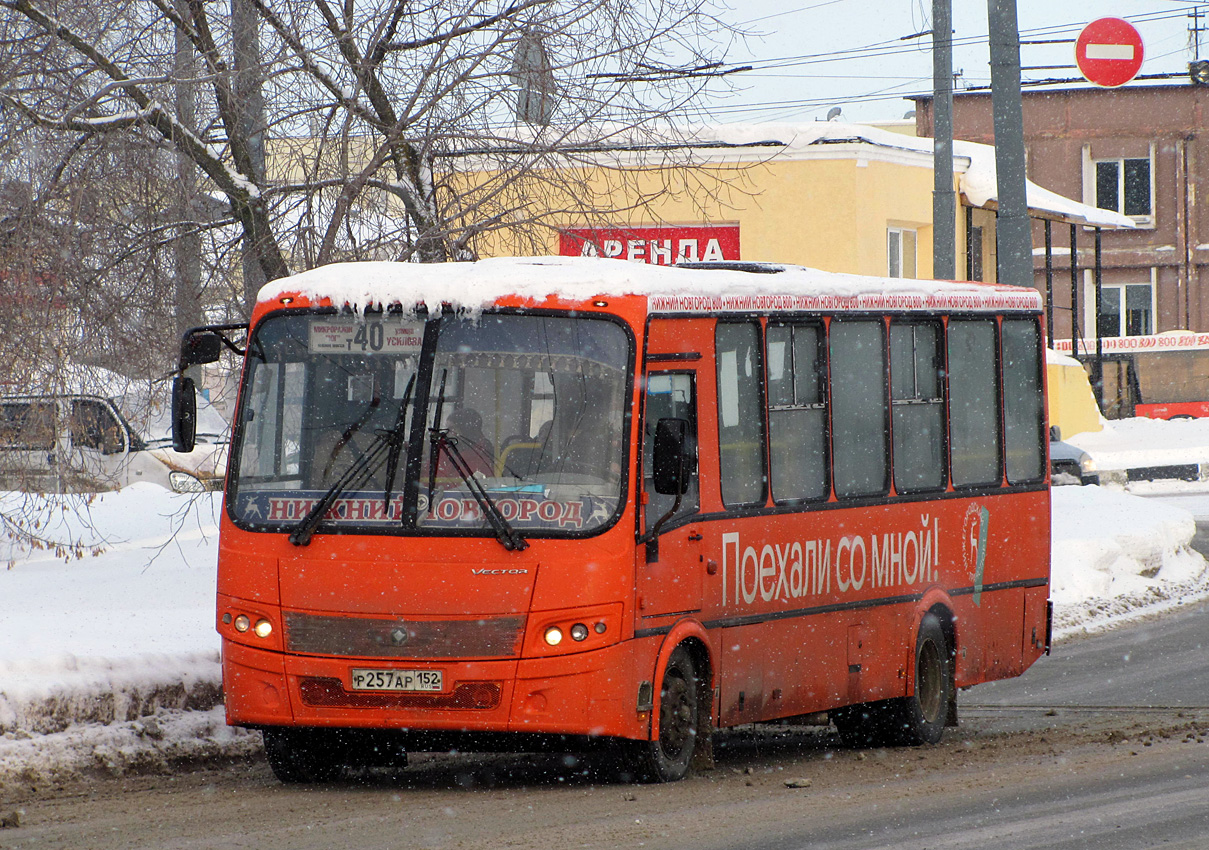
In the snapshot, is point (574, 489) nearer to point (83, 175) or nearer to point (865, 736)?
point (865, 736)

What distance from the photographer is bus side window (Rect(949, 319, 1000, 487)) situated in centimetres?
1152

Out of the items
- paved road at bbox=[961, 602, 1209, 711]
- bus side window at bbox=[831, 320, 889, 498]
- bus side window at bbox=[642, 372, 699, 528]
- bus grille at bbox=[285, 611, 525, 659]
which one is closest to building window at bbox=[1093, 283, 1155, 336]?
paved road at bbox=[961, 602, 1209, 711]

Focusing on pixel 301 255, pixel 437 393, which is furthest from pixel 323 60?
pixel 437 393

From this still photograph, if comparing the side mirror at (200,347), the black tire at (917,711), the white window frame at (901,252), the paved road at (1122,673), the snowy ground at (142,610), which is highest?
the white window frame at (901,252)

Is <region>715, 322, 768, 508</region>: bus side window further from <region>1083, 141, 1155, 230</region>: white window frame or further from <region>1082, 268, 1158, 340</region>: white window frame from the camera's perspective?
<region>1083, 141, 1155, 230</region>: white window frame

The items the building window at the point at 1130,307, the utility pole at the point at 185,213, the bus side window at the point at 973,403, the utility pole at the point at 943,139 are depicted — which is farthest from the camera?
the building window at the point at 1130,307

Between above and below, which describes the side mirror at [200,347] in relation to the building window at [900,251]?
below

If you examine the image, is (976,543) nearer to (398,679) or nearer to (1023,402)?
(1023,402)

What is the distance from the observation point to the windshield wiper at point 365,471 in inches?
334

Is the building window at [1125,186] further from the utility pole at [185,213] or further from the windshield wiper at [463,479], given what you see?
the windshield wiper at [463,479]

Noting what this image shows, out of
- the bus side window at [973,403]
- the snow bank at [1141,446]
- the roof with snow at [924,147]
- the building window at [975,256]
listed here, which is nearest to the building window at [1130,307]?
the snow bank at [1141,446]

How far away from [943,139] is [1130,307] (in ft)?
134

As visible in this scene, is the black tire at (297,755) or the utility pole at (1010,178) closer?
the black tire at (297,755)

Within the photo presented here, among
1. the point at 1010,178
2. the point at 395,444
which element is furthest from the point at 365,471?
the point at 1010,178
